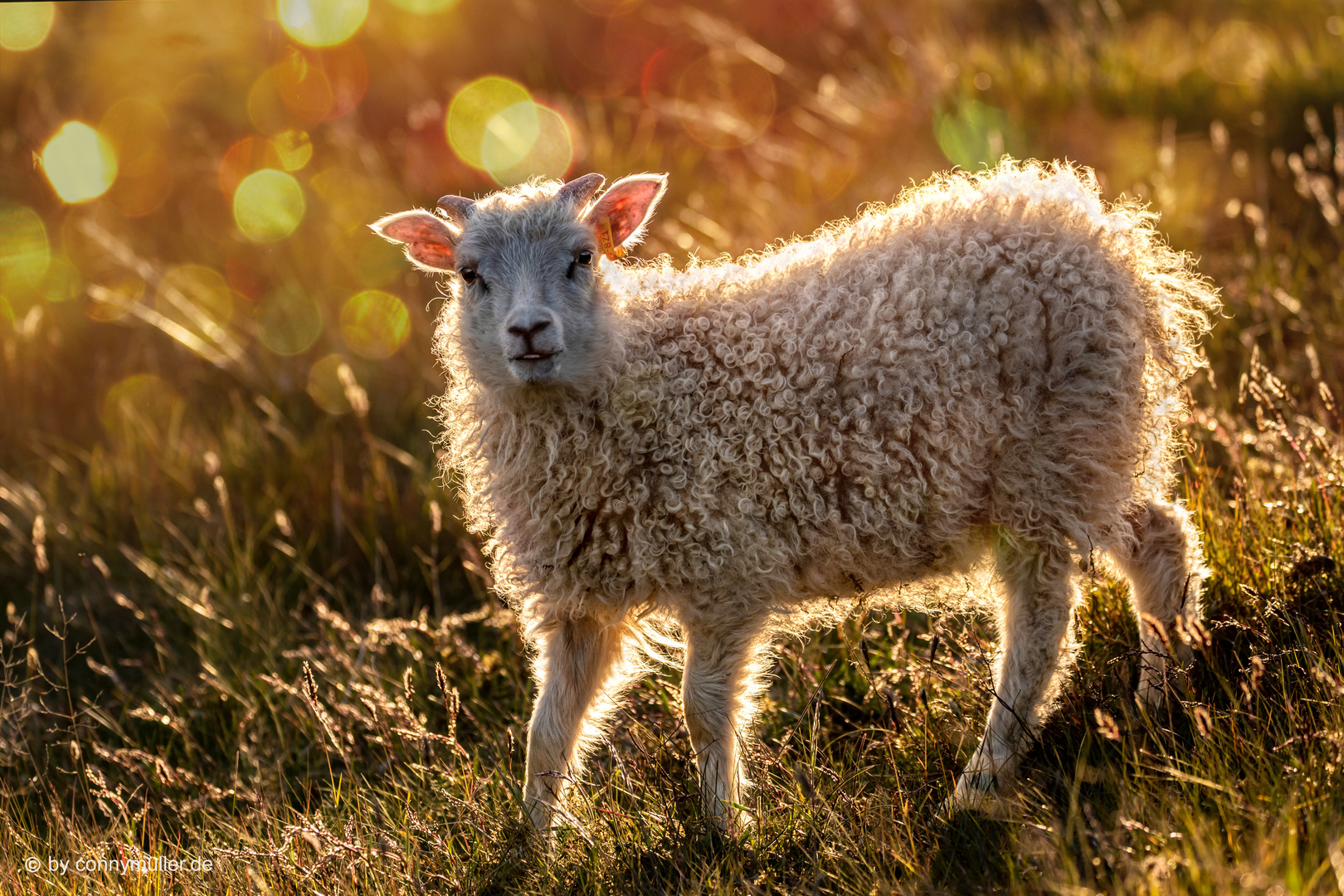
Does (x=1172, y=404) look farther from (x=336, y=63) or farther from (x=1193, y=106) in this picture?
(x=336, y=63)

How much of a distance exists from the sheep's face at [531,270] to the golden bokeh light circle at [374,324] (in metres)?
2.59

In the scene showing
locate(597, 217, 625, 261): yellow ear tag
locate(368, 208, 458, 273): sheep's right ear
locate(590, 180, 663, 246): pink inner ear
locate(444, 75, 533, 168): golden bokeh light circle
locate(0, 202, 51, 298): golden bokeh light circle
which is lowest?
locate(368, 208, 458, 273): sheep's right ear

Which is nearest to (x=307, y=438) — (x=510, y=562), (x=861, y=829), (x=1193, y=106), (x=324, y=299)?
(x=324, y=299)

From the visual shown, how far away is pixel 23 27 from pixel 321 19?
256cm

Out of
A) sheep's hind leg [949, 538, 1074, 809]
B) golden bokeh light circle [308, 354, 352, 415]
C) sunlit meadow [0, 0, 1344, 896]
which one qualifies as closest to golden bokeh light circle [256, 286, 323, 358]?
sunlit meadow [0, 0, 1344, 896]

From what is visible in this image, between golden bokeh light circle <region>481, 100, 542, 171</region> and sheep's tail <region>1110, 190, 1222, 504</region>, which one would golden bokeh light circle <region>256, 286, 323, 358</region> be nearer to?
golden bokeh light circle <region>481, 100, 542, 171</region>

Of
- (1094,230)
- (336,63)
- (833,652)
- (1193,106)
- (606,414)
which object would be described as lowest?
(833,652)

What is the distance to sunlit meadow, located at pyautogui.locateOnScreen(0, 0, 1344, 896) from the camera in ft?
8.69

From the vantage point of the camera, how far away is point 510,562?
3.19 m

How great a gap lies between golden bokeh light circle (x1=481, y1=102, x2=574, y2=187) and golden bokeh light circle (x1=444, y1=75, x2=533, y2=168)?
0.31 feet

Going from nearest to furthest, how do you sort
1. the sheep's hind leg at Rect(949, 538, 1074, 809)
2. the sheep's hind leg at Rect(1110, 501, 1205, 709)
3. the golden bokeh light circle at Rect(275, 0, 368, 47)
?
the sheep's hind leg at Rect(949, 538, 1074, 809), the sheep's hind leg at Rect(1110, 501, 1205, 709), the golden bokeh light circle at Rect(275, 0, 368, 47)

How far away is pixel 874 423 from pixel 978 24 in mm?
8536

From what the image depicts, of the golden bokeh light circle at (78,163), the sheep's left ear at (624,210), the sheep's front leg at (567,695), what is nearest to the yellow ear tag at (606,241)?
the sheep's left ear at (624,210)

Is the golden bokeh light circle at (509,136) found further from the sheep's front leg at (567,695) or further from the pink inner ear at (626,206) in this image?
the sheep's front leg at (567,695)
